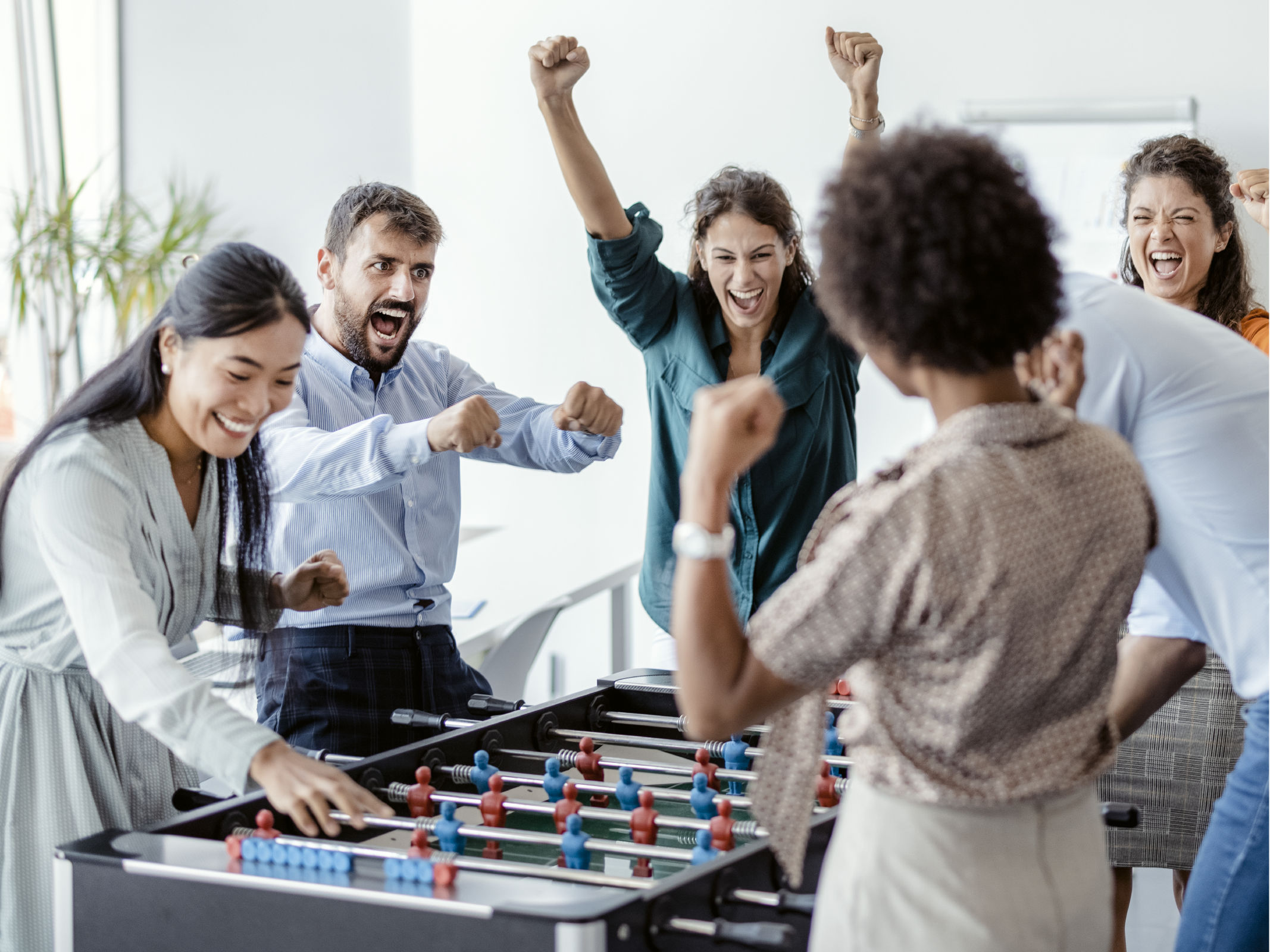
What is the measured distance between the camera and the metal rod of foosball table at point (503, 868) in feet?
4.35

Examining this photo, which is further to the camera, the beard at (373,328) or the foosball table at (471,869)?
the beard at (373,328)

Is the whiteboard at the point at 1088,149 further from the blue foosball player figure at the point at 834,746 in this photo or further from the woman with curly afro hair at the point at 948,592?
the woman with curly afro hair at the point at 948,592

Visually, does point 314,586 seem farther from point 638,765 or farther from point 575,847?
point 575,847

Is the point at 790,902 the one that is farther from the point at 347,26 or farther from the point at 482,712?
the point at 347,26

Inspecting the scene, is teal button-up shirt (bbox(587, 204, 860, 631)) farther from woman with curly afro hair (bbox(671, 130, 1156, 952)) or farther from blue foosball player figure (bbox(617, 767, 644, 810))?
woman with curly afro hair (bbox(671, 130, 1156, 952))

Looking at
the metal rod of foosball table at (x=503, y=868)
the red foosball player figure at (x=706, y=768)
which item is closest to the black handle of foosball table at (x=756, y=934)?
the metal rod of foosball table at (x=503, y=868)

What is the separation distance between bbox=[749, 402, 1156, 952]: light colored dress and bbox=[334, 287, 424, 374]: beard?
1455 mm

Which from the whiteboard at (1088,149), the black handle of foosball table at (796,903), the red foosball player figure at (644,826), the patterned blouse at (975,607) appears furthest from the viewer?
the whiteboard at (1088,149)

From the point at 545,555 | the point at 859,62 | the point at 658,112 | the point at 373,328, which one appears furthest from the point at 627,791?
the point at 658,112

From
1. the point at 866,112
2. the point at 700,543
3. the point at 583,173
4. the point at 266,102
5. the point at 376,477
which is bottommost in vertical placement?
the point at 700,543

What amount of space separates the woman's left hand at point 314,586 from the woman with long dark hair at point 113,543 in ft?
0.61

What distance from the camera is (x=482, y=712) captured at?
205 centimetres

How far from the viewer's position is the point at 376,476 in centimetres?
200

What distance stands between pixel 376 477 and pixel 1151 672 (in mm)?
1163
